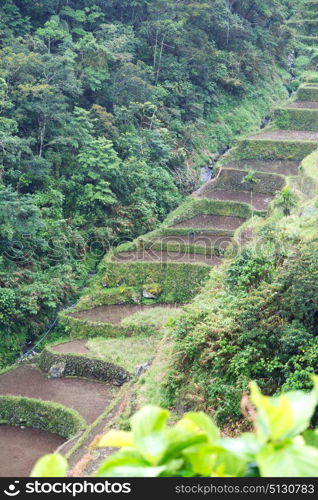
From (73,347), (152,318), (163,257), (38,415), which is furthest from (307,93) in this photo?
(38,415)

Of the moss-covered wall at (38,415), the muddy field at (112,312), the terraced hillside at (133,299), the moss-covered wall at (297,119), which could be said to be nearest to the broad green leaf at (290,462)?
the terraced hillside at (133,299)

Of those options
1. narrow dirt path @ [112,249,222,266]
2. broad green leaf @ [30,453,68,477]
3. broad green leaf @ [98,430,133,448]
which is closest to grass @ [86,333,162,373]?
narrow dirt path @ [112,249,222,266]

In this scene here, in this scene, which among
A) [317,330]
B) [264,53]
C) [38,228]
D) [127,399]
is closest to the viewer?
[317,330]

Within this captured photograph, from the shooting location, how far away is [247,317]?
773 centimetres

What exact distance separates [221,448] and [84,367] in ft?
38.2

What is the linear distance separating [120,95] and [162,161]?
103 inches

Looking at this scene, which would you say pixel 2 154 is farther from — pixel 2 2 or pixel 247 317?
pixel 247 317

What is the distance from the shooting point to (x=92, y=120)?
18.4 meters

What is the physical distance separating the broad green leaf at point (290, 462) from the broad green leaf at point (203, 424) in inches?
5.1

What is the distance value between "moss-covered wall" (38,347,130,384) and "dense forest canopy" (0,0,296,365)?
1.39 meters

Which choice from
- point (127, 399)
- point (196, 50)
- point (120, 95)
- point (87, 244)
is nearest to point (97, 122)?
point (120, 95)

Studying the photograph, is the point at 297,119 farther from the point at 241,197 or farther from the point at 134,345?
the point at 134,345

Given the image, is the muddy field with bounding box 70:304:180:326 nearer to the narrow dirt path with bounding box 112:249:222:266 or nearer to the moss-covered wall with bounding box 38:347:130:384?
the narrow dirt path with bounding box 112:249:222:266

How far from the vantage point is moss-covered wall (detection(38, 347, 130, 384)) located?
12109 millimetres
